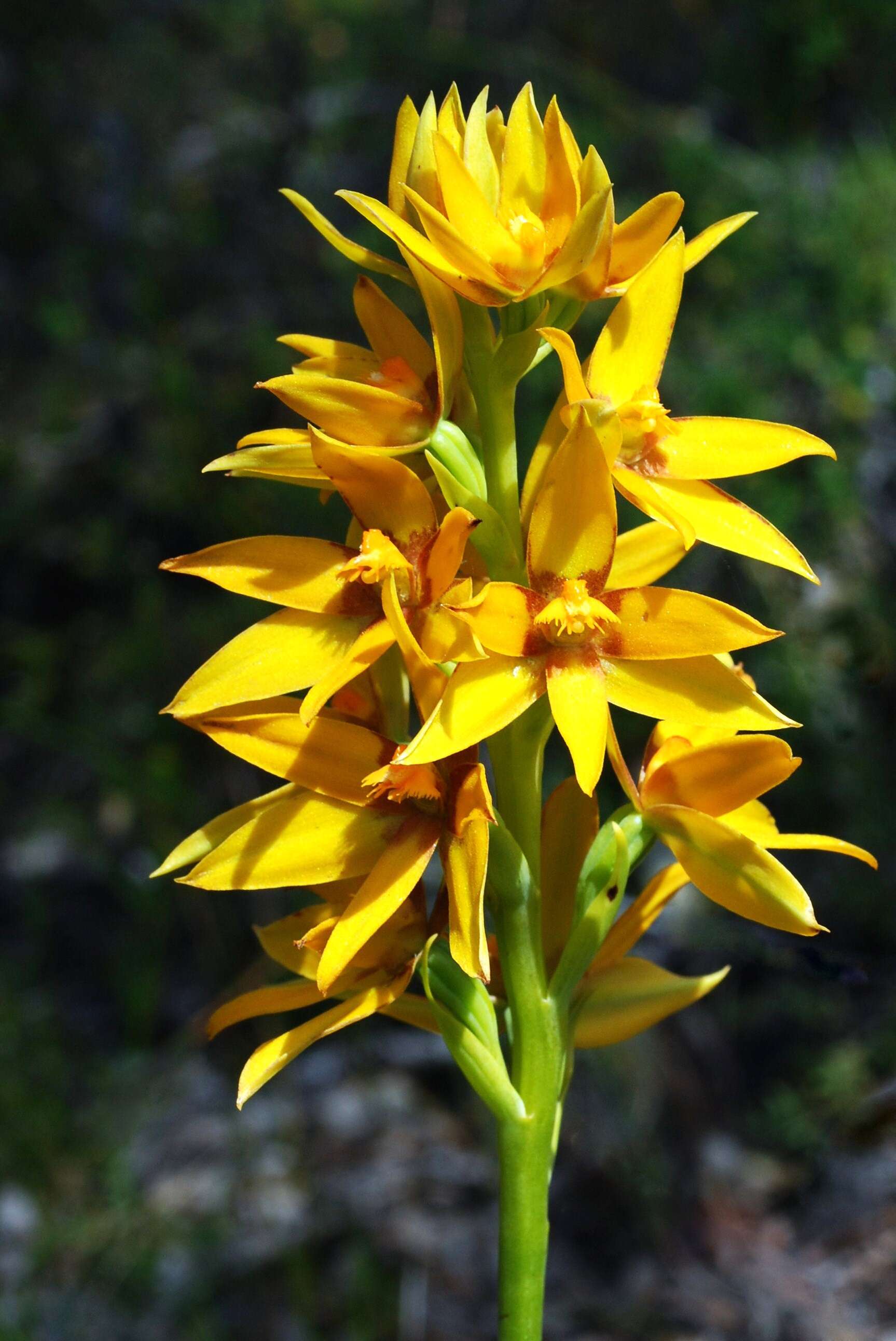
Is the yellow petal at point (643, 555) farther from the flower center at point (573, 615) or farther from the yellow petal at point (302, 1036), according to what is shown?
the yellow petal at point (302, 1036)

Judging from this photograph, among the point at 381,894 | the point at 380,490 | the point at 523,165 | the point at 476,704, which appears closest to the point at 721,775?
the point at 476,704

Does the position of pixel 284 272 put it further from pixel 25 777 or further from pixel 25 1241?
pixel 25 1241

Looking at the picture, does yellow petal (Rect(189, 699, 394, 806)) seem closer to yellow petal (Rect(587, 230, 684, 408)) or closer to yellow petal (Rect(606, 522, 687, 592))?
yellow petal (Rect(606, 522, 687, 592))

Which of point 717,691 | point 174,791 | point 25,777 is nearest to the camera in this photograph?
point 717,691

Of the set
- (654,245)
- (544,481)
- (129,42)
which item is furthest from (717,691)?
(129,42)

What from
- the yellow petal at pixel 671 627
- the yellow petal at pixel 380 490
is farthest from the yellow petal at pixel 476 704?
the yellow petal at pixel 380 490

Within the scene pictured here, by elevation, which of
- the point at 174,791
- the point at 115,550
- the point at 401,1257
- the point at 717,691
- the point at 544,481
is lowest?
the point at 401,1257
